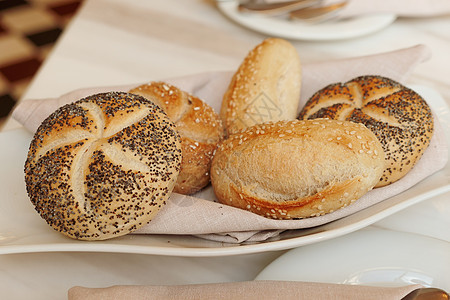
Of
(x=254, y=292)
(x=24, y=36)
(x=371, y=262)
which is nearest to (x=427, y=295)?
(x=371, y=262)

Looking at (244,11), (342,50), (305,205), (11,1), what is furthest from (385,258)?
(11,1)

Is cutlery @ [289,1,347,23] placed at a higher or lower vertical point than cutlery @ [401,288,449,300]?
higher

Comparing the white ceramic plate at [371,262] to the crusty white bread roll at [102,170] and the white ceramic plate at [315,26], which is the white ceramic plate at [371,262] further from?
the white ceramic plate at [315,26]

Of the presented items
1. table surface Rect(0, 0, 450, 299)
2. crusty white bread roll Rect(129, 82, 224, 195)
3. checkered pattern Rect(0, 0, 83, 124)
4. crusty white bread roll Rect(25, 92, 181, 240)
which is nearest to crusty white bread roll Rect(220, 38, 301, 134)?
crusty white bread roll Rect(129, 82, 224, 195)

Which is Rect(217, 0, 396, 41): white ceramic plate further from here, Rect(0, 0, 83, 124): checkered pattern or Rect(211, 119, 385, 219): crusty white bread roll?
→ Rect(0, 0, 83, 124): checkered pattern

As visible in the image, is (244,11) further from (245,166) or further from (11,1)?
(11,1)

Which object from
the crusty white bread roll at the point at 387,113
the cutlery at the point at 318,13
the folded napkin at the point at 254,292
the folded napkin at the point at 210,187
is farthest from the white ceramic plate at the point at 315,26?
the folded napkin at the point at 254,292

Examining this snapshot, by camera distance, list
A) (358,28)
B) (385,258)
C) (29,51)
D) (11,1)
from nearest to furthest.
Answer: (385,258)
(358,28)
(29,51)
(11,1)
